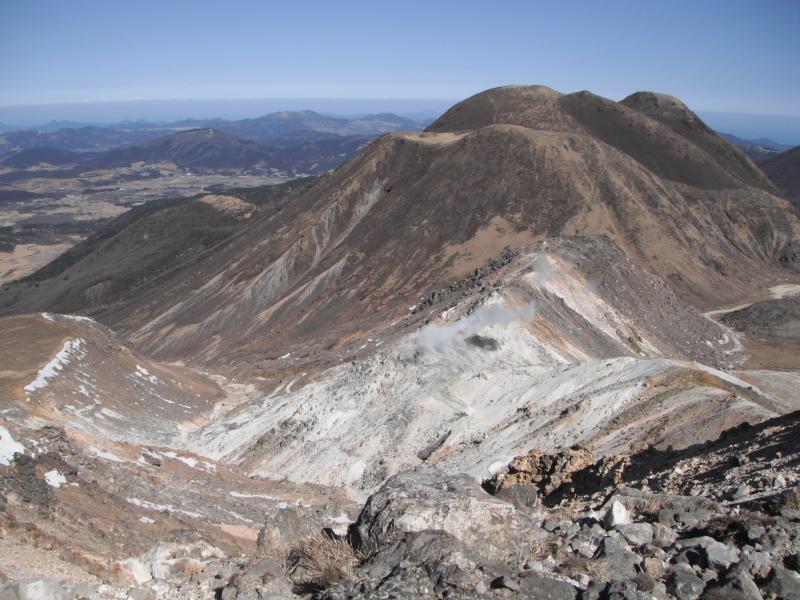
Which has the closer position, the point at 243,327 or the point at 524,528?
the point at 524,528

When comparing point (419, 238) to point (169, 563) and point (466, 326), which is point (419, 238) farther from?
point (169, 563)

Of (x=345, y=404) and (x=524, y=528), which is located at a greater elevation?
(x=524, y=528)

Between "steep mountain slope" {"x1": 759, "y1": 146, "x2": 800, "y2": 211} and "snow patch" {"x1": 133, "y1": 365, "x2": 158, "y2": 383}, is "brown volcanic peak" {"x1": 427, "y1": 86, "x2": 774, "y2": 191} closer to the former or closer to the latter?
"steep mountain slope" {"x1": 759, "y1": 146, "x2": 800, "y2": 211}

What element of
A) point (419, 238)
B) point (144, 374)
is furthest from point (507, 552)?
point (419, 238)

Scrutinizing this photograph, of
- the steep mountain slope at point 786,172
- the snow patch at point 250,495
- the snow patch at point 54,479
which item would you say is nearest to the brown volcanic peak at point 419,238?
the snow patch at point 250,495

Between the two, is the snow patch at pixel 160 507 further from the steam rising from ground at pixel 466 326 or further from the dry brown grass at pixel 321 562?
the steam rising from ground at pixel 466 326

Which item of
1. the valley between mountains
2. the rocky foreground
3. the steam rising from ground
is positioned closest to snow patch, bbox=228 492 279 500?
the valley between mountains

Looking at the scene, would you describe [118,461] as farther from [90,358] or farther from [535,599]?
[535,599]

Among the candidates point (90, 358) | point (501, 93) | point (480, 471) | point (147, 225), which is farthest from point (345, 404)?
point (147, 225)
